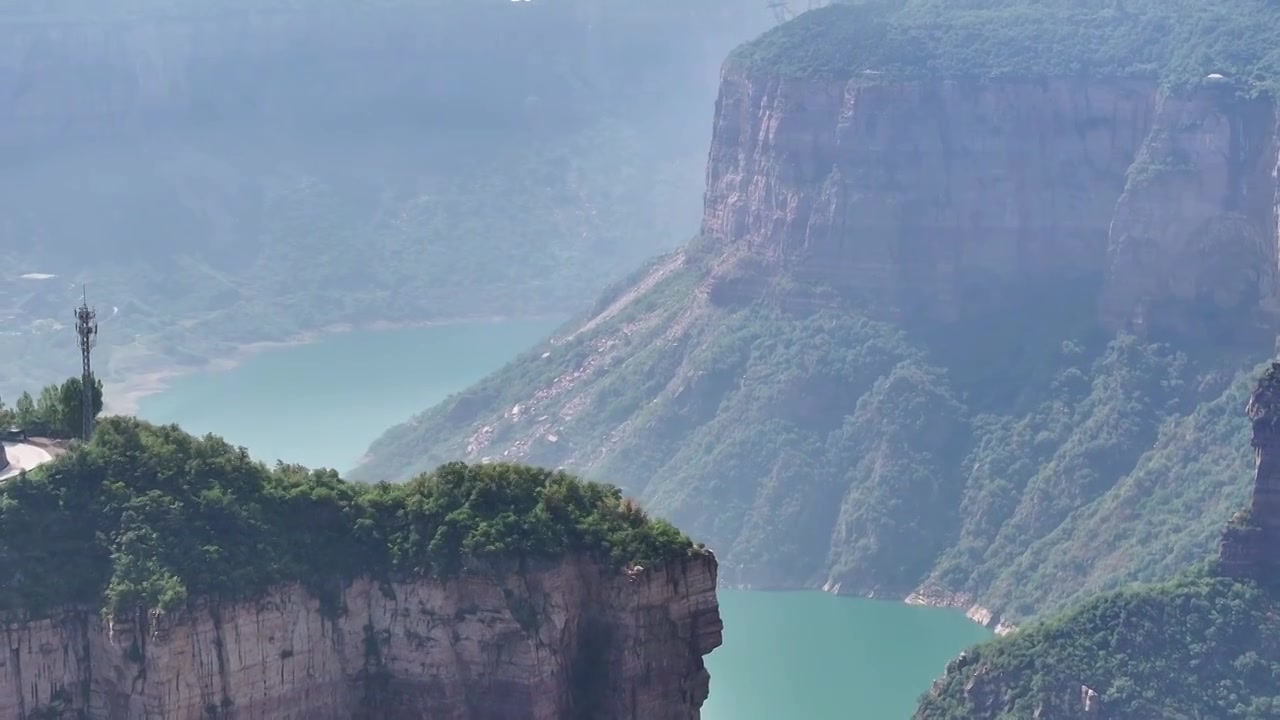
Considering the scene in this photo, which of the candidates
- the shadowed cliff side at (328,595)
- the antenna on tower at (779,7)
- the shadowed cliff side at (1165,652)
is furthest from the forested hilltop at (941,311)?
the shadowed cliff side at (328,595)

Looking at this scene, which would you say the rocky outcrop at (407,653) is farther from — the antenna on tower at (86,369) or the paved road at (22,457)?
the antenna on tower at (86,369)

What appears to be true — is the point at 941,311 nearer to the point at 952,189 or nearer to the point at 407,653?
the point at 952,189

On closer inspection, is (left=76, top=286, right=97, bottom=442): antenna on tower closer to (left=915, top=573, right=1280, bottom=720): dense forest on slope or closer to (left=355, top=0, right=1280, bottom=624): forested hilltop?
(left=915, top=573, right=1280, bottom=720): dense forest on slope

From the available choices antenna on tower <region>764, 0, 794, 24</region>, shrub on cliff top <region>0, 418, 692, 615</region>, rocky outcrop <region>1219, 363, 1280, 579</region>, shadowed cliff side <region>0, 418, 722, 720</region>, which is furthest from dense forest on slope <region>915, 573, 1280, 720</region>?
antenna on tower <region>764, 0, 794, 24</region>

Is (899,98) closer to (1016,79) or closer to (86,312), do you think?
(1016,79)

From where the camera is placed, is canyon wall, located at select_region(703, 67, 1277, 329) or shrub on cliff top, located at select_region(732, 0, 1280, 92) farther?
canyon wall, located at select_region(703, 67, 1277, 329)

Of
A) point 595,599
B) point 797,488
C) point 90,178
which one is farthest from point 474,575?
point 90,178
